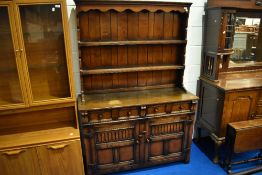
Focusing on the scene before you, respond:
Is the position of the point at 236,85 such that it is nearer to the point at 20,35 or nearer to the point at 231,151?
the point at 231,151

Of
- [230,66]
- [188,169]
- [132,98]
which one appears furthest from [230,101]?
[132,98]

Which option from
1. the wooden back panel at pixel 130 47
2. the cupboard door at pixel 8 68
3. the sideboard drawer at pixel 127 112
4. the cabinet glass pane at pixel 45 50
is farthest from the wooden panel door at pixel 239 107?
the cupboard door at pixel 8 68

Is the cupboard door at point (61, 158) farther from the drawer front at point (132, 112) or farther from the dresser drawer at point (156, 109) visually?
the dresser drawer at point (156, 109)

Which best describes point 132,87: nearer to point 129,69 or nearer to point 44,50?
point 129,69

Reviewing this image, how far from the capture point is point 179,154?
253 centimetres

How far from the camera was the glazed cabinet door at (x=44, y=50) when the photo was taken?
1890mm

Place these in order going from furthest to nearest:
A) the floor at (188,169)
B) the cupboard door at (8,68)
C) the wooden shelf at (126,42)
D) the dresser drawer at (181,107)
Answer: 1. the floor at (188,169)
2. the dresser drawer at (181,107)
3. the wooden shelf at (126,42)
4. the cupboard door at (8,68)

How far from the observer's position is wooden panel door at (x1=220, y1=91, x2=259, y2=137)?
241 centimetres

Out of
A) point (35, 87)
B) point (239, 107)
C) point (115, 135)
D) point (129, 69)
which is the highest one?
point (129, 69)

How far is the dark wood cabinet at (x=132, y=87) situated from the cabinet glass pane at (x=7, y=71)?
61cm

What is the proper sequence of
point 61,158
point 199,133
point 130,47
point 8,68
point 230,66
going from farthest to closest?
point 199,133
point 230,66
point 130,47
point 61,158
point 8,68

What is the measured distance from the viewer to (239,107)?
8.14 feet

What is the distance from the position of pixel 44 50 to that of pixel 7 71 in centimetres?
39

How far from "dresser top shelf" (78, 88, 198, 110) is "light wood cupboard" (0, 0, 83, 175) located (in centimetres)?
22
